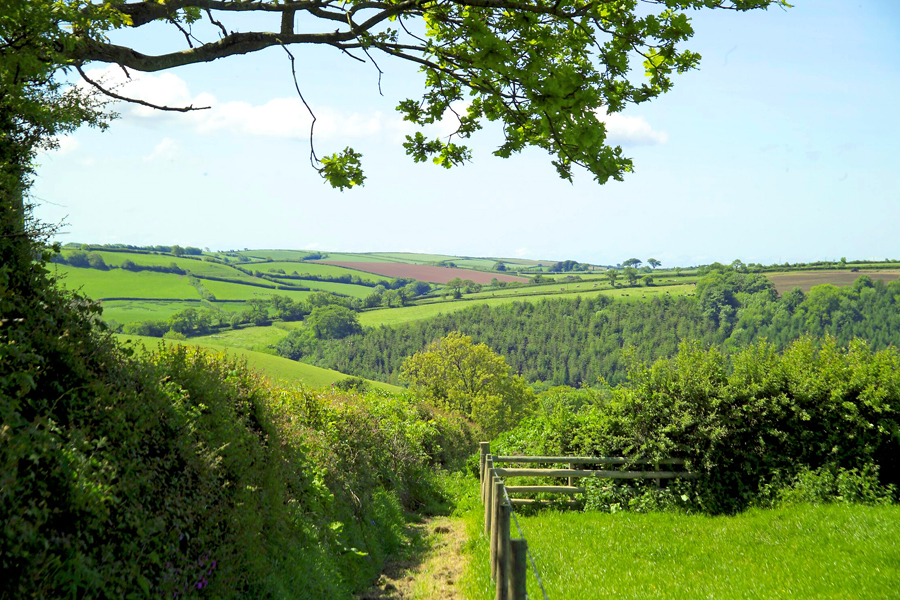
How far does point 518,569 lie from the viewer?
460 cm

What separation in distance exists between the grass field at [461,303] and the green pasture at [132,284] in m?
41.5

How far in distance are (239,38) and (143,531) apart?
503 centimetres

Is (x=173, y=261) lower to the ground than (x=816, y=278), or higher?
lower

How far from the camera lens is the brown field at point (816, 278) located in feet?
441

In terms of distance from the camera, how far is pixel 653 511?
11.1 metres

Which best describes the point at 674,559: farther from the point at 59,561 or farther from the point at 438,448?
the point at 438,448

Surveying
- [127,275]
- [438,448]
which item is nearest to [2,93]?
[438,448]

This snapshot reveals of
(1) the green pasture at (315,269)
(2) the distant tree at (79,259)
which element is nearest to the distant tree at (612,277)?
(1) the green pasture at (315,269)

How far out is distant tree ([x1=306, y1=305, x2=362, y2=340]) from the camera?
127850 mm

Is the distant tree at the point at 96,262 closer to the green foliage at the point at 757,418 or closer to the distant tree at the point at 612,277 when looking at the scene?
the green foliage at the point at 757,418

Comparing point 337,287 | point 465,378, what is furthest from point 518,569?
point 337,287

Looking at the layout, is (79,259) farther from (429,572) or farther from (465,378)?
(429,572)

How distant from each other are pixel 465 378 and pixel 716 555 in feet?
143

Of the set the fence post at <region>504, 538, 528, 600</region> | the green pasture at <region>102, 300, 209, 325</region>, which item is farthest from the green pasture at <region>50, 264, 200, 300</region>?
the fence post at <region>504, 538, 528, 600</region>
